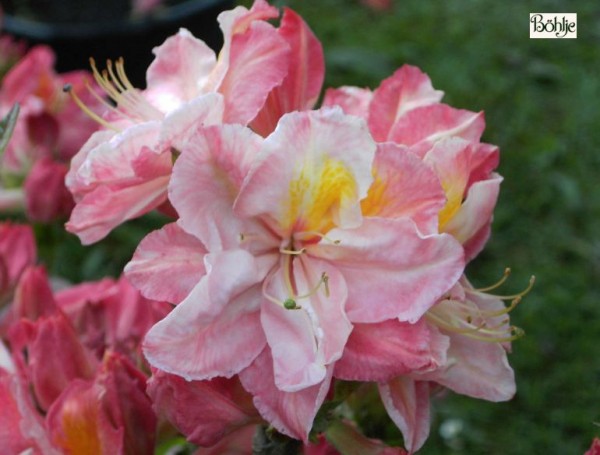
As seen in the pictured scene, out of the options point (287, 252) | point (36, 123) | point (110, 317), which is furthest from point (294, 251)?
point (36, 123)

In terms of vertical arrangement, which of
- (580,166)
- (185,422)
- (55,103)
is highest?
(185,422)

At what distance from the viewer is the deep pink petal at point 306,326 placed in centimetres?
45

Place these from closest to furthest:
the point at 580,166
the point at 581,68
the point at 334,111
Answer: the point at 334,111 < the point at 580,166 < the point at 581,68

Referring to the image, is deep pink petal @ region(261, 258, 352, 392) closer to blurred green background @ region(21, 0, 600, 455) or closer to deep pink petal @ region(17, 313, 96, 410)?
deep pink petal @ region(17, 313, 96, 410)

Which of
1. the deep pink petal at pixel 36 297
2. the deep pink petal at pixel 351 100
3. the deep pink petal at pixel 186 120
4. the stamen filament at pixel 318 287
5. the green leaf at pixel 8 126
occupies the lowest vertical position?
the deep pink petal at pixel 36 297

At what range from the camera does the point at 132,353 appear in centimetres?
64

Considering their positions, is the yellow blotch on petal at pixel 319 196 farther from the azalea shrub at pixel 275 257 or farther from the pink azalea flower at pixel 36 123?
the pink azalea flower at pixel 36 123

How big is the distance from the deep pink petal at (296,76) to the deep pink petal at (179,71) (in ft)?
0.15

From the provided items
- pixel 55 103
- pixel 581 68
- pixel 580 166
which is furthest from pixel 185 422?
pixel 581 68

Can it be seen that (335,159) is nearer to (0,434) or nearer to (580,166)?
(0,434)

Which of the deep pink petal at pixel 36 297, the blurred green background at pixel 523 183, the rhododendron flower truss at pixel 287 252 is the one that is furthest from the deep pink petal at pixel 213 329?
the blurred green background at pixel 523 183

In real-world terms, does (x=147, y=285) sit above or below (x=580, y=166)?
above

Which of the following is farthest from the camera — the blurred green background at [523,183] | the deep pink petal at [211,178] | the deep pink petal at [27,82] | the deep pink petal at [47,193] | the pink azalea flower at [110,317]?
the blurred green background at [523,183]

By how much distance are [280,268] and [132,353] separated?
18cm
